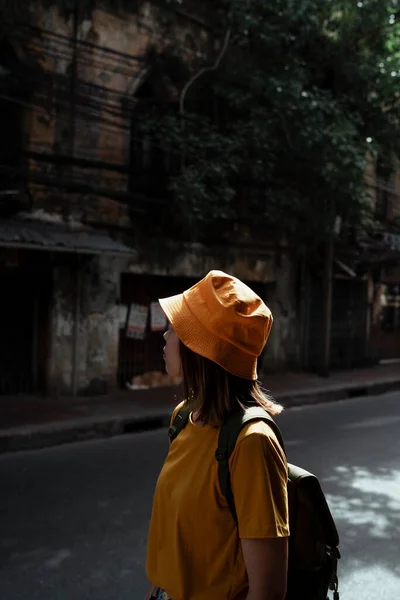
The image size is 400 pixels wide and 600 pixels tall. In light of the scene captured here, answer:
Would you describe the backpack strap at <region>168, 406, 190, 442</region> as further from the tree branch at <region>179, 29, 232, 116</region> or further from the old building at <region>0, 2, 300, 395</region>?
the tree branch at <region>179, 29, 232, 116</region>

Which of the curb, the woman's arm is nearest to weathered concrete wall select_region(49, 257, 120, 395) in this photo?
the curb

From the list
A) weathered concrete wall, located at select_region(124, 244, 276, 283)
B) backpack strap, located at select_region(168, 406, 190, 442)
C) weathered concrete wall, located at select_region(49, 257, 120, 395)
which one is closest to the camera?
backpack strap, located at select_region(168, 406, 190, 442)

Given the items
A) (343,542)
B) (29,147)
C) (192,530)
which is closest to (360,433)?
(343,542)

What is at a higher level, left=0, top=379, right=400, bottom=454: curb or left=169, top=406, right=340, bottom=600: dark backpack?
left=169, top=406, right=340, bottom=600: dark backpack

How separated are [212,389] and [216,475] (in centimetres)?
22

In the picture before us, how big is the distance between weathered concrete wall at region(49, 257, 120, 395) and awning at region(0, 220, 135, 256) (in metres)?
0.69

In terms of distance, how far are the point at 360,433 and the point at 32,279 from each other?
5817mm

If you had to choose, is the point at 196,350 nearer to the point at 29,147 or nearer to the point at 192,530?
the point at 192,530

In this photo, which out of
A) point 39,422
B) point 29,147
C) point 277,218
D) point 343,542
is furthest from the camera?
point 277,218

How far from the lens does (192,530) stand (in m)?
1.59

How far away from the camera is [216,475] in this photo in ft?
5.09

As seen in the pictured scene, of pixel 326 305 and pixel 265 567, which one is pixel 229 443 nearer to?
pixel 265 567

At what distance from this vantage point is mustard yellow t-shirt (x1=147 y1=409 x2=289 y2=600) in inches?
57.7

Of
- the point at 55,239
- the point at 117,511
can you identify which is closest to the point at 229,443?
the point at 117,511
